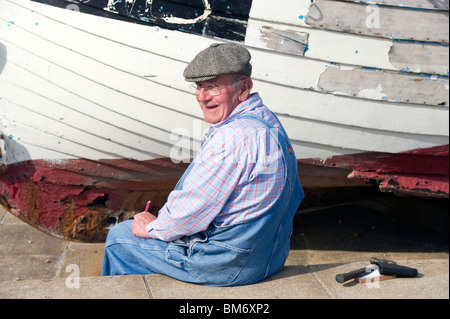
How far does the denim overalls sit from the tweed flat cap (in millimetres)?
214

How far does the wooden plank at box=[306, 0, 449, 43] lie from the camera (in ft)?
11.4

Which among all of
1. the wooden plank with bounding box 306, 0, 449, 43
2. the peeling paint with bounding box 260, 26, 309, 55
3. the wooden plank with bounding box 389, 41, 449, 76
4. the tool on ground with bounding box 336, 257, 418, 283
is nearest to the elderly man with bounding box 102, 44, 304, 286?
the tool on ground with bounding box 336, 257, 418, 283

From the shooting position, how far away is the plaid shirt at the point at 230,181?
2369 millimetres

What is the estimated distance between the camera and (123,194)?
411cm

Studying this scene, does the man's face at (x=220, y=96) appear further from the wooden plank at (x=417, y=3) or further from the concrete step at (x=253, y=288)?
the wooden plank at (x=417, y=3)

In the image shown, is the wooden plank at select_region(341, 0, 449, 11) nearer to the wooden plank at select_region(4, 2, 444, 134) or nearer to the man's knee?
the wooden plank at select_region(4, 2, 444, 134)

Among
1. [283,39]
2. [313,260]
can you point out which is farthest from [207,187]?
[313,260]

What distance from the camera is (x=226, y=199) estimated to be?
2393mm

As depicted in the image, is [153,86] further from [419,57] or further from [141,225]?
[419,57]

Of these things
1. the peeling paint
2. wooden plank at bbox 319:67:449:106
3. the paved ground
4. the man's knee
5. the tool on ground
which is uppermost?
the peeling paint

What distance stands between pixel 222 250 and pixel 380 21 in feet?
6.14

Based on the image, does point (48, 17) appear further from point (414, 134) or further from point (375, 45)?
point (414, 134)

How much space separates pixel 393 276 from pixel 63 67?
90.6 inches

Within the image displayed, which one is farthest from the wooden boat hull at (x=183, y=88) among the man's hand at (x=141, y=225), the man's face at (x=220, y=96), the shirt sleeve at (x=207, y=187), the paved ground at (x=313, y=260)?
the shirt sleeve at (x=207, y=187)
